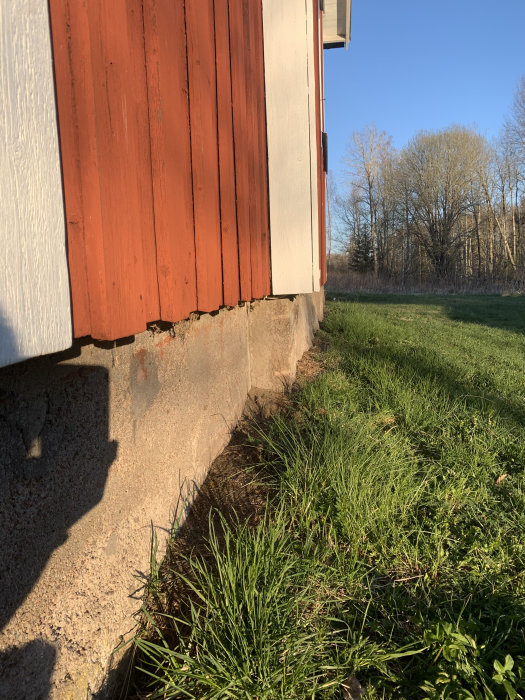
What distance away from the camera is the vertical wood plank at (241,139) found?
267 cm

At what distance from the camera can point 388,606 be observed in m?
2.01

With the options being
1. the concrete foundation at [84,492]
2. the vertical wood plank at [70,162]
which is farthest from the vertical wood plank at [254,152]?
the vertical wood plank at [70,162]

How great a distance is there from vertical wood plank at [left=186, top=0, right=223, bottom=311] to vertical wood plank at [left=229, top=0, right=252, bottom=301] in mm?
383

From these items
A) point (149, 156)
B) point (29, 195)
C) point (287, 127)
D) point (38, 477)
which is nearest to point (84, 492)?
point (38, 477)

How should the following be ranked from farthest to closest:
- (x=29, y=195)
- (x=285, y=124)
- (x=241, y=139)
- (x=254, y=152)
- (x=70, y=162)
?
(x=285, y=124) → (x=254, y=152) → (x=241, y=139) → (x=70, y=162) → (x=29, y=195)

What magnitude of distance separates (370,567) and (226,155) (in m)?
2.12

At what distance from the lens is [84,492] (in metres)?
1.51

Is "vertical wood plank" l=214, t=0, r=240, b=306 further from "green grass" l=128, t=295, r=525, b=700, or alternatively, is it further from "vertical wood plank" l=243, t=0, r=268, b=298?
Result: "green grass" l=128, t=295, r=525, b=700

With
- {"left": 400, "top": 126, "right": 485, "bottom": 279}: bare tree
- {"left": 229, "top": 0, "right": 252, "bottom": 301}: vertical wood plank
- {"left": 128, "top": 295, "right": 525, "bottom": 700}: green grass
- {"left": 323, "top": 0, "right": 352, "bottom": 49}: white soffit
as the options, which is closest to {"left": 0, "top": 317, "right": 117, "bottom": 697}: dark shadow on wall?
{"left": 128, "top": 295, "right": 525, "bottom": 700}: green grass

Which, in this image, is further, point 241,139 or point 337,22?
point 337,22

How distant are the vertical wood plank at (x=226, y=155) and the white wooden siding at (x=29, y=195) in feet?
4.76

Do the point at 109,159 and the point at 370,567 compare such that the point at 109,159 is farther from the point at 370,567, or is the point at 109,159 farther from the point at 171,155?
the point at 370,567

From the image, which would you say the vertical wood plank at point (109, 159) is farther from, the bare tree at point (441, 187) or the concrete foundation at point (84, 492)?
the bare tree at point (441, 187)

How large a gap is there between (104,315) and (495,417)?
3611 mm
